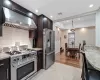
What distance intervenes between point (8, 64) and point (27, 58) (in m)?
0.62

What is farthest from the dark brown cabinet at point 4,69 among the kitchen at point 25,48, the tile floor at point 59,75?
the tile floor at point 59,75

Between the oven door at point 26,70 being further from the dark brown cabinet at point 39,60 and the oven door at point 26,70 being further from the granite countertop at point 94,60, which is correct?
the granite countertop at point 94,60

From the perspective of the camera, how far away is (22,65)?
2.04 m

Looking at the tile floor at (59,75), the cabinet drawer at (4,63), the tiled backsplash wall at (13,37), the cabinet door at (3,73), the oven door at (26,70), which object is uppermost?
the tiled backsplash wall at (13,37)

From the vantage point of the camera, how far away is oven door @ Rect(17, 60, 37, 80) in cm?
198

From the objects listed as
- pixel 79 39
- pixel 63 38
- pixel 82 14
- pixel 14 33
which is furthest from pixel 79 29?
pixel 14 33

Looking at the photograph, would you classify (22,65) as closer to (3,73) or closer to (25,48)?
(3,73)

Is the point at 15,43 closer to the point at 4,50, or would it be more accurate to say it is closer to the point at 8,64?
the point at 4,50

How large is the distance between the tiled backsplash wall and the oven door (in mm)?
931

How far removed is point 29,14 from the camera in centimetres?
291

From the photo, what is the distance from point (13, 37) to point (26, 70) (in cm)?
126

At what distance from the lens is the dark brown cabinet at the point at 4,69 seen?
153 centimetres

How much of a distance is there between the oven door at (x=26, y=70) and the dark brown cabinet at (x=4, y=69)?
12.3 inches

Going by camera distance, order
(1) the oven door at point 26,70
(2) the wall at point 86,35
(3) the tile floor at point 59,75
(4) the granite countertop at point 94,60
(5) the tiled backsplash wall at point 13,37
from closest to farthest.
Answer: (4) the granite countertop at point 94,60 → (1) the oven door at point 26,70 → (5) the tiled backsplash wall at point 13,37 → (3) the tile floor at point 59,75 → (2) the wall at point 86,35
